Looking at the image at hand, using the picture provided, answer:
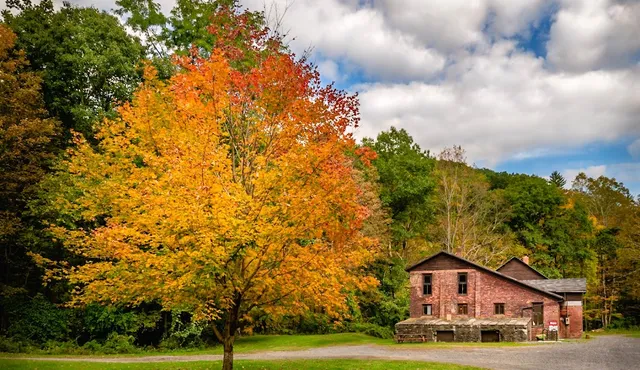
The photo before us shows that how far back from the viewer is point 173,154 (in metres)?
14.4

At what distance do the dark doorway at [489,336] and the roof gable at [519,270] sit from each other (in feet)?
62.8

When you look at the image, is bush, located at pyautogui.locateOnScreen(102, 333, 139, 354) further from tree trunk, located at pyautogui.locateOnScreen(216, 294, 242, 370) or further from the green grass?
tree trunk, located at pyautogui.locateOnScreen(216, 294, 242, 370)

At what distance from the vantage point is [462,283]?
147 ft

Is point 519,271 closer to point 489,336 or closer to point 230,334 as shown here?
point 489,336

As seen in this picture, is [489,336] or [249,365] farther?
[489,336]

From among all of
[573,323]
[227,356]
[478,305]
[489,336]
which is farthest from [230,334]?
[573,323]

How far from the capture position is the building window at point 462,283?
44.6m

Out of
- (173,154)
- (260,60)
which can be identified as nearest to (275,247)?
(173,154)

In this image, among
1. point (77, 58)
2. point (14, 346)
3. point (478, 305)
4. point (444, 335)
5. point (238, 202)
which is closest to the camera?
point (238, 202)

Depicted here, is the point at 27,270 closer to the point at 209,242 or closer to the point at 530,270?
the point at 209,242

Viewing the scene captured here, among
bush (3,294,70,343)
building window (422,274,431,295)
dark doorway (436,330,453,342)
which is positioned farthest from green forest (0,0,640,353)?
dark doorway (436,330,453,342)

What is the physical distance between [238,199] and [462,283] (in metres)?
36.5

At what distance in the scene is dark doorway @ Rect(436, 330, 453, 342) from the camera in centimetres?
4015

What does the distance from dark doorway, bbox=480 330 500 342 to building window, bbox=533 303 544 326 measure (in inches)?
236
